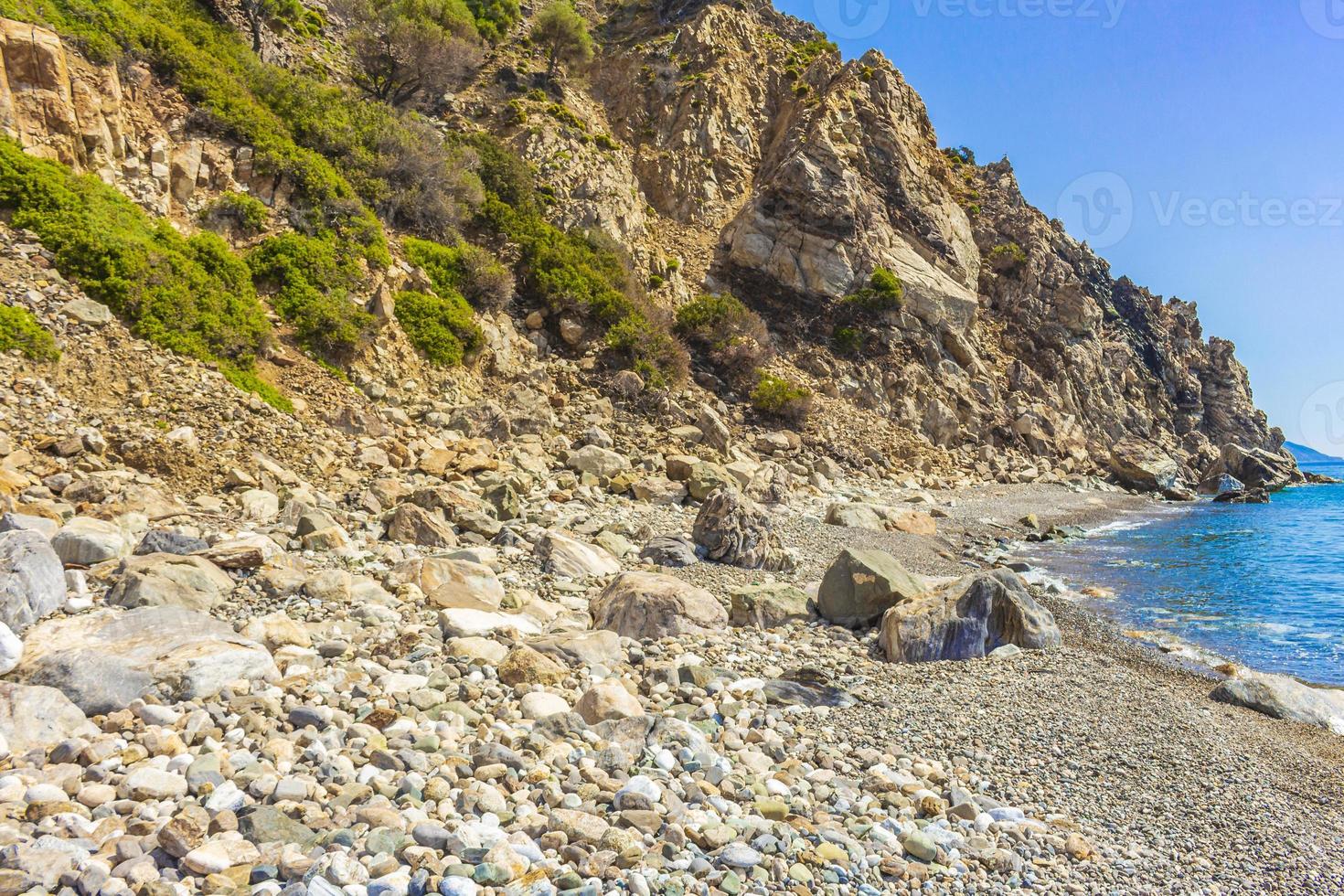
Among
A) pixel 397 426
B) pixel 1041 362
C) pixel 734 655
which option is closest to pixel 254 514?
pixel 397 426

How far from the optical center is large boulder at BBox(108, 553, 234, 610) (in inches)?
276

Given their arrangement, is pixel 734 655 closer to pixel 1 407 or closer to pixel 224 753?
pixel 224 753

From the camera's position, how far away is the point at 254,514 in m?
11.0

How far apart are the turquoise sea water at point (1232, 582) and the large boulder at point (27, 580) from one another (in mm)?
17377

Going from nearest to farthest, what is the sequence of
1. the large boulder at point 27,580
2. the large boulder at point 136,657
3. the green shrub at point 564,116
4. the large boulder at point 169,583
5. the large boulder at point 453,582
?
the large boulder at point 136,657 → the large boulder at point 27,580 → the large boulder at point 169,583 → the large boulder at point 453,582 → the green shrub at point 564,116

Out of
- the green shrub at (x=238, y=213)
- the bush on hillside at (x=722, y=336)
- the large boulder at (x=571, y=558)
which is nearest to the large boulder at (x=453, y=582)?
the large boulder at (x=571, y=558)

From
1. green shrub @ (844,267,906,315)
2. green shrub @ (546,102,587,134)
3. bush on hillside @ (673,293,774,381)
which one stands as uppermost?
green shrub @ (546,102,587,134)

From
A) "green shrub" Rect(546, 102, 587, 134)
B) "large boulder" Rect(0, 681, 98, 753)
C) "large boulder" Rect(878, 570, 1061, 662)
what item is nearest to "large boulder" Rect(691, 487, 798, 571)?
"large boulder" Rect(878, 570, 1061, 662)

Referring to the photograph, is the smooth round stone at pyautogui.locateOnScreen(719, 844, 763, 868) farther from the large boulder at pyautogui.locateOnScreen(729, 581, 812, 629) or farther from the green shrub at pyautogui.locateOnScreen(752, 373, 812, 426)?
the green shrub at pyautogui.locateOnScreen(752, 373, 812, 426)

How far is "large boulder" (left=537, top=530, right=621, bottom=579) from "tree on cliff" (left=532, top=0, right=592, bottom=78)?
3821cm

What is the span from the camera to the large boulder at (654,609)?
8914mm

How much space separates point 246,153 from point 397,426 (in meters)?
9.77

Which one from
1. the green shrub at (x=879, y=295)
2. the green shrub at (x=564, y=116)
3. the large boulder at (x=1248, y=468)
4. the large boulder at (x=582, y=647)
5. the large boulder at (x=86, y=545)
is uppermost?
the green shrub at (x=564, y=116)

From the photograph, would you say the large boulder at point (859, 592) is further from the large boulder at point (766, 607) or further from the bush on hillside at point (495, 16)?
the bush on hillside at point (495, 16)
